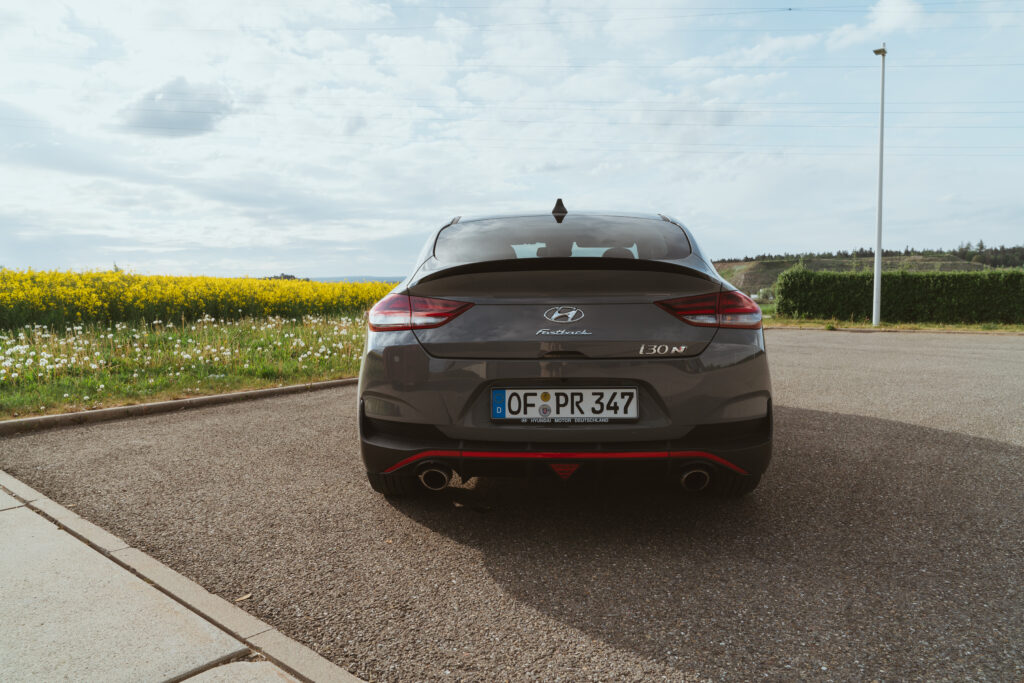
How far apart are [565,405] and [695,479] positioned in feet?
2.20

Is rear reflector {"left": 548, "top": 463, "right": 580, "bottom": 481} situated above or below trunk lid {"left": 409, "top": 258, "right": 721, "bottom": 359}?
below

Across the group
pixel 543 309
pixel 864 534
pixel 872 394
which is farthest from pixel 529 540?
pixel 872 394

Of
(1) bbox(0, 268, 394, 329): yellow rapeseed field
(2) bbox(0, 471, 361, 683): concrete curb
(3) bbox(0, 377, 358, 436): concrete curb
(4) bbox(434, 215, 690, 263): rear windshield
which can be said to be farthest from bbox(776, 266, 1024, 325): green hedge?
(2) bbox(0, 471, 361, 683): concrete curb

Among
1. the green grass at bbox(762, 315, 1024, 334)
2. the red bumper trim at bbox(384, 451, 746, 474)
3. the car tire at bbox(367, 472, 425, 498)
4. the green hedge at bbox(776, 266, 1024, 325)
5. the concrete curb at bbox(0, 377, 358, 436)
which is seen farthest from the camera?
the green hedge at bbox(776, 266, 1024, 325)

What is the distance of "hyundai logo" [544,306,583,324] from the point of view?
9.04ft

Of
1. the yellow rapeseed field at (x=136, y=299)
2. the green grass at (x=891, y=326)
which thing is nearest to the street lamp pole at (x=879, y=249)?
the green grass at (x=891, y=326)

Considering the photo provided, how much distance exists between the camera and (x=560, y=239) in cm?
344

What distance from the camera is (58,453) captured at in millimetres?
4781

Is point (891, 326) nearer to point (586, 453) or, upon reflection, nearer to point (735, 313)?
point (735, 313)

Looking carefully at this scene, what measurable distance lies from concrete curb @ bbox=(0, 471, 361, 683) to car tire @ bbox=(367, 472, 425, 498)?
849 mm

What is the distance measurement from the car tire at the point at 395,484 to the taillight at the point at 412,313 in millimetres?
705

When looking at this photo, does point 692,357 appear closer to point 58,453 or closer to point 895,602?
point 895,602

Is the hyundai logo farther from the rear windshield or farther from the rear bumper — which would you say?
the rear bumper

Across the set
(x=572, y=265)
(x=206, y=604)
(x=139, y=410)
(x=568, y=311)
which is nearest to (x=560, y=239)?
(x=572, y=265)
